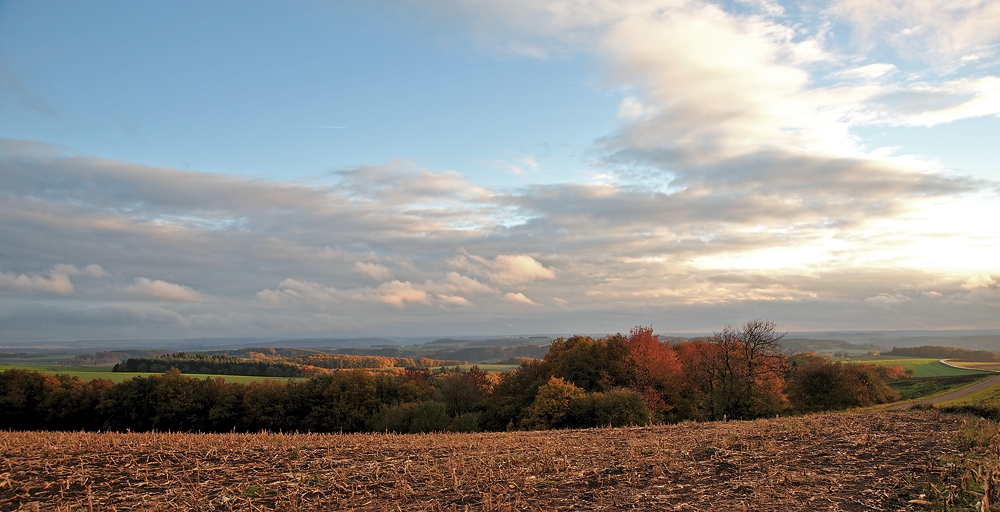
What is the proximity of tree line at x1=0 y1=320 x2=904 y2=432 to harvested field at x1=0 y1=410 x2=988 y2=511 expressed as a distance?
104 ft

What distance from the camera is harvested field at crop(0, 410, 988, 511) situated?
1063 cm

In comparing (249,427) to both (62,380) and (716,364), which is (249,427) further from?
(716,364)

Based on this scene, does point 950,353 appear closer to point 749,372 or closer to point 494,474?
point 749,372

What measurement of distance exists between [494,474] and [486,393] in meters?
59.7

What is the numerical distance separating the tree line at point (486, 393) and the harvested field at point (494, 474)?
31.7 m

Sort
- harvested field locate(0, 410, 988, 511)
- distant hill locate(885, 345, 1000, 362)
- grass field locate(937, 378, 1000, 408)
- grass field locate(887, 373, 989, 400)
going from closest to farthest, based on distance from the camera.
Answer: harvested field locate(0, 410, 988, 511) < grass field locate(937, 378, 1000, 408) < grass field locate(887, 373, 989, 400) < distant hill locate(885, 345, 1000, 362)

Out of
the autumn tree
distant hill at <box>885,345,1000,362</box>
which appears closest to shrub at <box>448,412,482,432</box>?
the autumn tree

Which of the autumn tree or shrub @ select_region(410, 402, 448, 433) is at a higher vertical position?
the autumn tree

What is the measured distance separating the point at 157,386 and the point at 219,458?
6388 cm

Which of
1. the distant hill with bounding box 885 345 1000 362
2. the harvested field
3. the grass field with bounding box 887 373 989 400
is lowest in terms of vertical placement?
the distant hill with bounding box 885 345 1000 362

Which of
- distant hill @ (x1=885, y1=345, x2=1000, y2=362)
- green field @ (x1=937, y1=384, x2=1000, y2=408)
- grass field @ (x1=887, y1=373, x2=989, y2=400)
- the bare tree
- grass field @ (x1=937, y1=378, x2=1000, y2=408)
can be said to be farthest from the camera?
distant hill @ (x1=885, y1=345, x2=1000, y2=362)

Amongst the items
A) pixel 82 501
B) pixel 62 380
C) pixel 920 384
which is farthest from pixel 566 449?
pixel 920 384

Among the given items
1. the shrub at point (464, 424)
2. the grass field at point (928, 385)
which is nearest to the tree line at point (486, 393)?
the shrub at point (464, 424)

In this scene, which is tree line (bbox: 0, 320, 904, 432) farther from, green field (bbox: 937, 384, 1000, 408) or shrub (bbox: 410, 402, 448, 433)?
green field (bbox: 937, 384, 1000, 408)
